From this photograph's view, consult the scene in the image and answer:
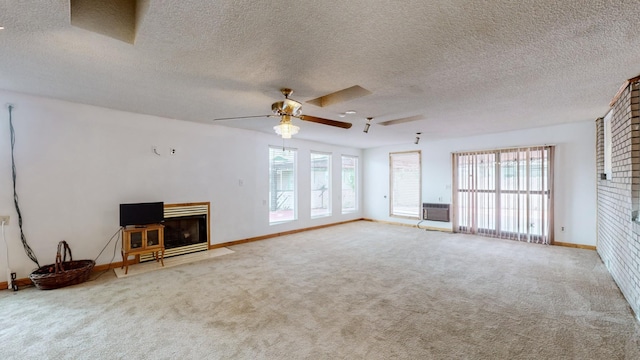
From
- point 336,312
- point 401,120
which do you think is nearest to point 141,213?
point 336,312

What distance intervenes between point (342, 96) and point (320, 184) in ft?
14.1

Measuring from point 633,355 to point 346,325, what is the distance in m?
2.19

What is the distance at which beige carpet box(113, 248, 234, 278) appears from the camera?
13.2 ft

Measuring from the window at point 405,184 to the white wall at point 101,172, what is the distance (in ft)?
14.5

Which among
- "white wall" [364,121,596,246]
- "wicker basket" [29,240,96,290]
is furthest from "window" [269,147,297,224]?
"white wall" [364,121,596,246]

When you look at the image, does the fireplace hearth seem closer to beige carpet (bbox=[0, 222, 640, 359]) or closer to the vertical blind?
beige carpet (bbox=[0, 222, 640, 359])

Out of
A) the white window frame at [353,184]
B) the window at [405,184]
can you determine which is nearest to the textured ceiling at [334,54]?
the window at [405,184]

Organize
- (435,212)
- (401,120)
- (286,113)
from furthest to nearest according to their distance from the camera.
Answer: (435,212) → (401,120) → (286,113)

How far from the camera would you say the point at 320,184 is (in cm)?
776

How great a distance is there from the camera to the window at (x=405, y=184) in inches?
309

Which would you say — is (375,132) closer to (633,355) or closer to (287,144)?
(287,144)

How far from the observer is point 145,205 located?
14.1ft

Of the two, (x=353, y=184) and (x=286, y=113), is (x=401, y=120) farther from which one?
(x=353, y=184)

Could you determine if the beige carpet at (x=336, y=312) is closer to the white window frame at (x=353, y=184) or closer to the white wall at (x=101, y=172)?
the white wall at (x=101, y=172)
